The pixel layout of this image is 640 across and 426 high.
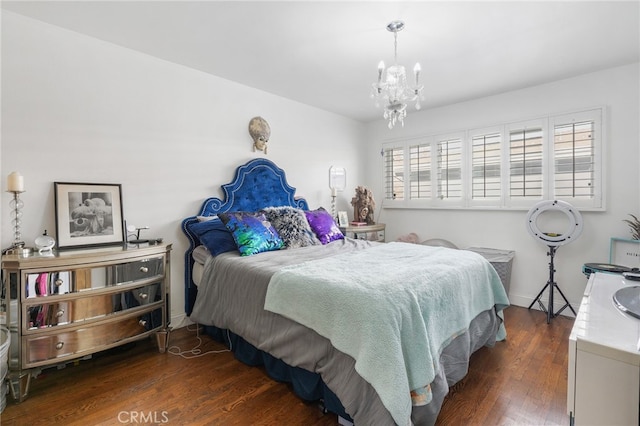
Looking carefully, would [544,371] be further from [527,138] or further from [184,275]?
[184,275]

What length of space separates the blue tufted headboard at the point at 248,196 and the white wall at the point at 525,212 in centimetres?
198

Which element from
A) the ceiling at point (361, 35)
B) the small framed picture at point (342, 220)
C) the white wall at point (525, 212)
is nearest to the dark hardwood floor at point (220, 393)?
the white wall at point (525, 212)

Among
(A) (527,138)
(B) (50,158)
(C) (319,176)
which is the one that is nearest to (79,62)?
(B) (50,158)

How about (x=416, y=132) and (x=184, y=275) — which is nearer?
(x=184, y=275)

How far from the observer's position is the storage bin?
3211 millimetres

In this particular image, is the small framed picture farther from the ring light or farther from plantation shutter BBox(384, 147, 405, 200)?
the ring light

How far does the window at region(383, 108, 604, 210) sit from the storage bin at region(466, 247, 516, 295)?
0.56m

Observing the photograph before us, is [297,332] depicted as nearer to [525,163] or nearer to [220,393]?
[220,393]

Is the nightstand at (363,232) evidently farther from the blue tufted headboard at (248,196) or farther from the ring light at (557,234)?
the ring light at (557,234)

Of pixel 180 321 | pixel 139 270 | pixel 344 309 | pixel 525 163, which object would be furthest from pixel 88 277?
pixel 525 163

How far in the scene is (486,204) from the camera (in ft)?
12.2

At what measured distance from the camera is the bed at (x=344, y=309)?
54.2 inches

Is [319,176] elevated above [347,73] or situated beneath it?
situated beneath

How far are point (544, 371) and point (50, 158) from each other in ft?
12.7
